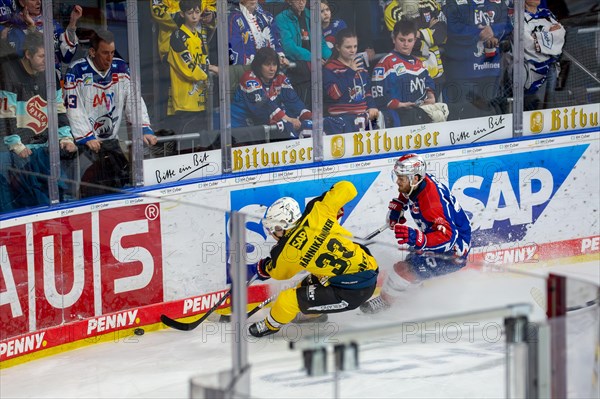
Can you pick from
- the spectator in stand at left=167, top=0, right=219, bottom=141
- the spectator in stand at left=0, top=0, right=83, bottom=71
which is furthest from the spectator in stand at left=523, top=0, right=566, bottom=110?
the spectator in stand at left=0, top=0, right=83, bottom=71

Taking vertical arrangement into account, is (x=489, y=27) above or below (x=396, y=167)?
above

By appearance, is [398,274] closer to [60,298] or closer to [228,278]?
[228,278]

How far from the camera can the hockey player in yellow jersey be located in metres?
5.50

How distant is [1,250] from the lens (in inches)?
215

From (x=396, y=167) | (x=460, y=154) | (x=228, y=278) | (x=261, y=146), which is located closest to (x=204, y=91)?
(x=261, y=146)

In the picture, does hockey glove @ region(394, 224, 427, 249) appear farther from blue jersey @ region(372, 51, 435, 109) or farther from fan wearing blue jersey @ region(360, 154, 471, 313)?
blue jersey @ region(372, 51, 435, 109)

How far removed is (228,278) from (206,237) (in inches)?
13.8

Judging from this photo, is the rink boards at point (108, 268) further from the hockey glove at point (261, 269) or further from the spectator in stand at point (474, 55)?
the spectator in stand at point (474, 55)

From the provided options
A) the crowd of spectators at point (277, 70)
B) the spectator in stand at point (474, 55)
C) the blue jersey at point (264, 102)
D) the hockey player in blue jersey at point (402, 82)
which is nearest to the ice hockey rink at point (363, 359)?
the crowd of spectators at point (277, 70)

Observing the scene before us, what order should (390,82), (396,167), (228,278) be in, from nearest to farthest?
(228,278)
(396,167)
(390,82)

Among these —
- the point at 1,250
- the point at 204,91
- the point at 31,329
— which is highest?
the point at 204,91

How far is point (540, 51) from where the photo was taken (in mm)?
8609

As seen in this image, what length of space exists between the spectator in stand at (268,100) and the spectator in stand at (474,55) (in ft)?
4.01

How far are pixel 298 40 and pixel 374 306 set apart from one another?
9.41 ft
